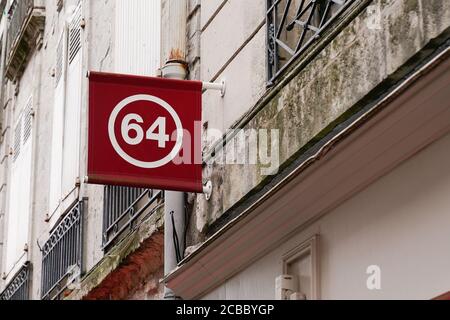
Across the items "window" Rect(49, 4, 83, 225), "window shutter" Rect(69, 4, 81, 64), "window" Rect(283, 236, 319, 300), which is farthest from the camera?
"window shutter" Rect(69, 4, 81, 64)

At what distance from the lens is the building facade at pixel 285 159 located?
6.94 metres

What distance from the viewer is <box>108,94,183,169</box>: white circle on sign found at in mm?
9195

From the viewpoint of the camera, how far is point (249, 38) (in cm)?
966

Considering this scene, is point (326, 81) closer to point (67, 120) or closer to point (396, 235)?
point (396, 235)

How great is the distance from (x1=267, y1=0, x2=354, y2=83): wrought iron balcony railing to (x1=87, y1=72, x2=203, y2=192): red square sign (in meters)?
0.70

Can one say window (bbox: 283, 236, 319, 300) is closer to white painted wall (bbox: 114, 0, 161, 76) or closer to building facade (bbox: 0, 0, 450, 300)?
building facade (bbox: 0, 0, 450, 300)

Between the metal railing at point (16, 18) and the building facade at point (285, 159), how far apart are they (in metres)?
3.87

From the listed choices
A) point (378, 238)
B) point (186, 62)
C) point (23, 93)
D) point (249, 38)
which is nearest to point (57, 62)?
point (23, 93)

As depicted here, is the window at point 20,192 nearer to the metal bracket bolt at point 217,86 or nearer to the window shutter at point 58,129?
the window shutter at point 58,129

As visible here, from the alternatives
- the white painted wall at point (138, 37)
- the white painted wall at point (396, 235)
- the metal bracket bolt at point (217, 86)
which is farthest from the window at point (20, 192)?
the white painted wall at point (396, 235)

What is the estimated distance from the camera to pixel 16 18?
2023cm

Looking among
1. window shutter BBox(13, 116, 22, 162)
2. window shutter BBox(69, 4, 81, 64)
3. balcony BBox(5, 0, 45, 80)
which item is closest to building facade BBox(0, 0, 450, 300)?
window shutter BBox(69, 4, 81, 64)

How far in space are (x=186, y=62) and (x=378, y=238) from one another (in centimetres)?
387

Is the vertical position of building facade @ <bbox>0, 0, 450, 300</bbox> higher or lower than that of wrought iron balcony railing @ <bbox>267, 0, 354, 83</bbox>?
lower
